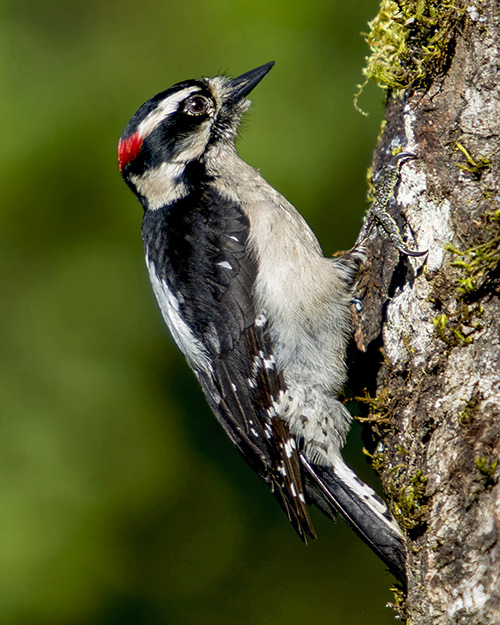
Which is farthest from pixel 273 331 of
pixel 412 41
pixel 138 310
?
pixel 138 310

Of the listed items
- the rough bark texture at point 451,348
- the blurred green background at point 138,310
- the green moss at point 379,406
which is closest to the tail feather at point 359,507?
the rough bark texture at point 451,348

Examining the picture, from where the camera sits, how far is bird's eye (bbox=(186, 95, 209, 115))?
2.88 metres

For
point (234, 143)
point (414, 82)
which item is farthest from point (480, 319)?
point (234, 143)

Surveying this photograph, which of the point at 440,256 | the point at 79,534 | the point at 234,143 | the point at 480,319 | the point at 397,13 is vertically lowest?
the point at 79,534

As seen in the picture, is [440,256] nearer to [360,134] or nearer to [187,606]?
[360,134]

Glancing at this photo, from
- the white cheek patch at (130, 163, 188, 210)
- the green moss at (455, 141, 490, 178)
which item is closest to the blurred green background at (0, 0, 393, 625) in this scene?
the white cheek patch at (130, 163, 188, 210)

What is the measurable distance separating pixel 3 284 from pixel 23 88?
3.68 feet

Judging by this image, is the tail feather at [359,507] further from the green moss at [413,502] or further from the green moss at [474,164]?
the green moss at [474,164]

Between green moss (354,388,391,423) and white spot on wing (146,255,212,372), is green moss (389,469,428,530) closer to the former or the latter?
green moss (354,388,391,423)

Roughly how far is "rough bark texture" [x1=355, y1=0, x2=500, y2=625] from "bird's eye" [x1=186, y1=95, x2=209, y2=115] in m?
0.99

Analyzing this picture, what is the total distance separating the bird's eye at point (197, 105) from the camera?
2882 millimetres

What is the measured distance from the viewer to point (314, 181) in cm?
376

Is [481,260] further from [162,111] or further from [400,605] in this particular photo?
[162,111]

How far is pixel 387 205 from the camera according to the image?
244 centimetres
